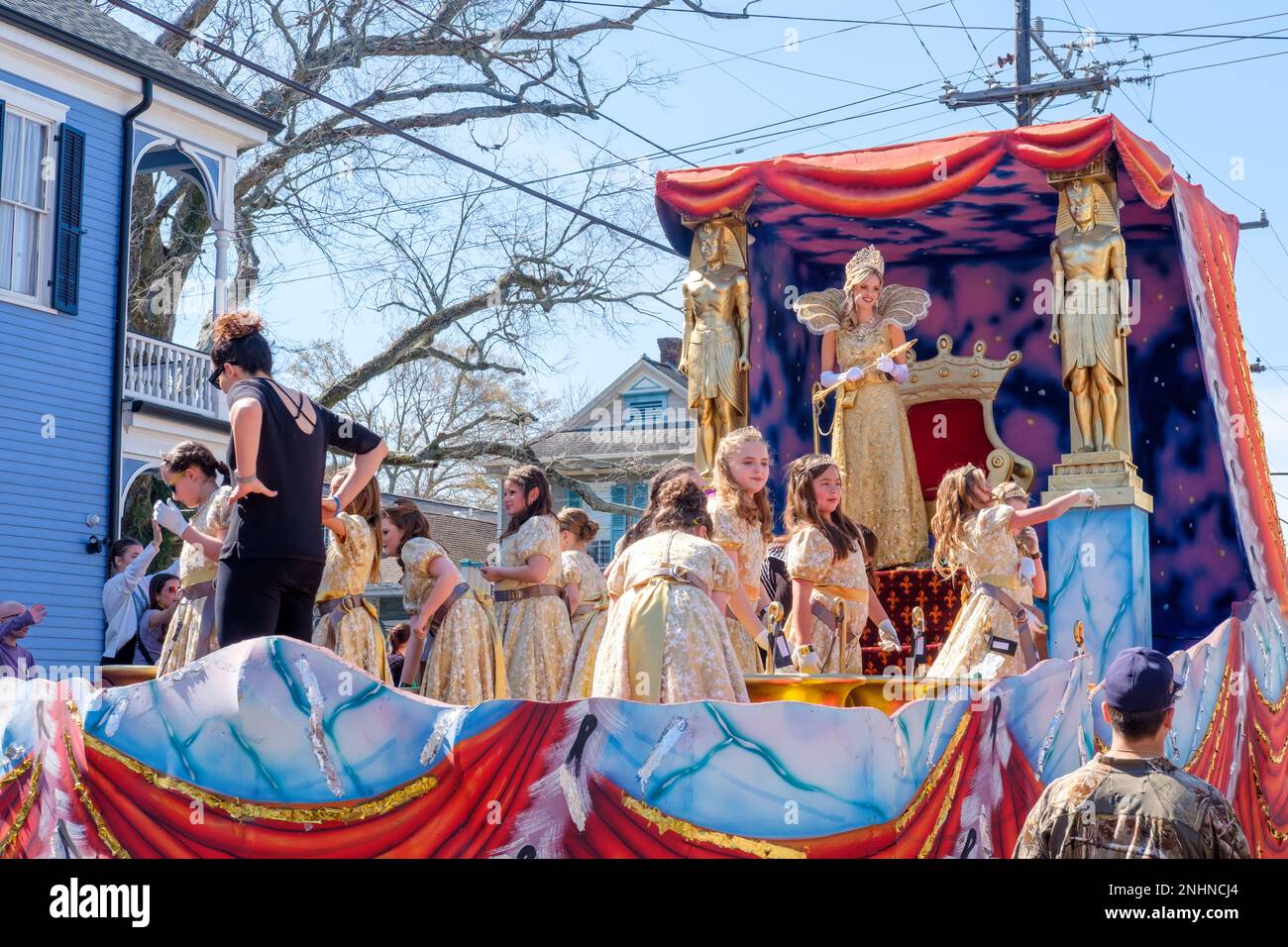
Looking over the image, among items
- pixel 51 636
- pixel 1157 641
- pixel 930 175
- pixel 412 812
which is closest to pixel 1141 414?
pixel 1157 641

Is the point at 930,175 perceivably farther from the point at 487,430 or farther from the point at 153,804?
the point at 487,430

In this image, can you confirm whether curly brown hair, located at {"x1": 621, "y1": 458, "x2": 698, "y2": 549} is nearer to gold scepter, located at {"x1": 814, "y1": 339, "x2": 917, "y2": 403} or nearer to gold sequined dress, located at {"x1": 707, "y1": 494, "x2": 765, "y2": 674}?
gold sequined dress, located at {"x1": 707, "y1": 494, "x2": 765, "y2": 674}

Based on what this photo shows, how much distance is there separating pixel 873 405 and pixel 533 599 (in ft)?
9.54

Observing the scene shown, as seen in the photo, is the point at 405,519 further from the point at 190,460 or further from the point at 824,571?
the point at 824,571

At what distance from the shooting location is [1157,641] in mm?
10680

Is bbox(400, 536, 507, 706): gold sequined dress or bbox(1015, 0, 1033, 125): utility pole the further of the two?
bbox(1015, 0, 1033, 125): utility pole

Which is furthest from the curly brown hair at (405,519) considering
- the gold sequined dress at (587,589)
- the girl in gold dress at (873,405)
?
the girl in gold dress at (873,405)

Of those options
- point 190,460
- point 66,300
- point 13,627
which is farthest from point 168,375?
point 190,460

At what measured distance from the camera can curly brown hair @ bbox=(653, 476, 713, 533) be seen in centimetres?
575

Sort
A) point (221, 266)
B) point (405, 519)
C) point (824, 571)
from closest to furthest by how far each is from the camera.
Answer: point (824, 571), point (405, 519), point (221, 266)

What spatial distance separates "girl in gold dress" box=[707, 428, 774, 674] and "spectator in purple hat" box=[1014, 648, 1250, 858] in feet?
10.4

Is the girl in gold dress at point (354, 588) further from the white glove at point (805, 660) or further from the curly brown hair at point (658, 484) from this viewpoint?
the white glove at point (805, 660)

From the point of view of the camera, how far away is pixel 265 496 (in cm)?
521

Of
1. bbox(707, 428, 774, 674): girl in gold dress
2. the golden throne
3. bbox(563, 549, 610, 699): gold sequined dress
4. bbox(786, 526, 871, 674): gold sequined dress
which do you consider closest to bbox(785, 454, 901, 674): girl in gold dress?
bbox(786, 526, 871, 674): gold sequined dress
